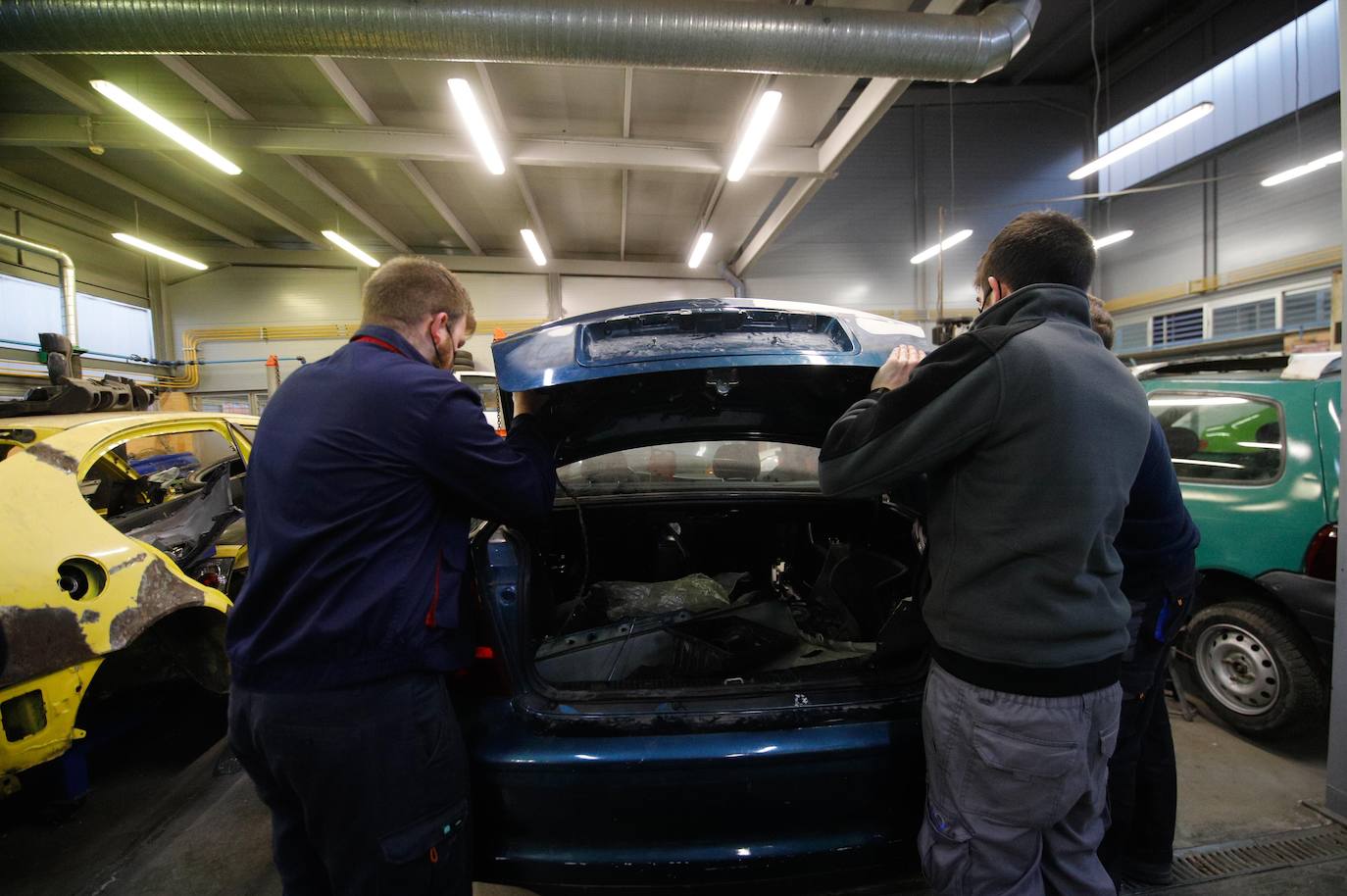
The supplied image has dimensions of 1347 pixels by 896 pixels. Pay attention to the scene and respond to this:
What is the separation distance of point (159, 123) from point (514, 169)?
3804 millimetres

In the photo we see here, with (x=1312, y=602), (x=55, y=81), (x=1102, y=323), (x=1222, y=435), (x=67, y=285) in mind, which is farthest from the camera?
(x=67, y=285)

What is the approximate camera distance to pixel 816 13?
169 inches

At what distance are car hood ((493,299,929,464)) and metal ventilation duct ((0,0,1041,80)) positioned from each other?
12.0 feet

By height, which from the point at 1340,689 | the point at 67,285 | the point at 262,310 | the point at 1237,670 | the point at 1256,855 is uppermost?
the point at 262,310

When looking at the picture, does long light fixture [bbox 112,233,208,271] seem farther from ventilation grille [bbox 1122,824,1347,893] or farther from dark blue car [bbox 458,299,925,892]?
ventilation grille [bbox 1122,824,1347,893]

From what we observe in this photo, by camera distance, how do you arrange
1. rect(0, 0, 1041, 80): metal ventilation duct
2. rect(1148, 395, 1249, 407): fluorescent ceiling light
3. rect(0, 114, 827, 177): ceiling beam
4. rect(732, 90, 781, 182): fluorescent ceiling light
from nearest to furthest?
1. rect(1148, 395, 1249, 407): fluorescent ceiling light
2. rect(0, 0, 1041, 80): metal ventilation duct
3. rect(732, 90, 781, 182): fluorescent ceiling light
4. rect(0, 114, 827, 177): ceiling beam

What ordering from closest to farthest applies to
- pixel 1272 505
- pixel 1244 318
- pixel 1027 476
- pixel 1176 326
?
pixel 1027 476
pixel 1272 505
pixel 1244 318
pixel 1176 326

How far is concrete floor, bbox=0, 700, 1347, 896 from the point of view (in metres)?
2.02

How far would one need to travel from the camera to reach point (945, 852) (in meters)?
1.24

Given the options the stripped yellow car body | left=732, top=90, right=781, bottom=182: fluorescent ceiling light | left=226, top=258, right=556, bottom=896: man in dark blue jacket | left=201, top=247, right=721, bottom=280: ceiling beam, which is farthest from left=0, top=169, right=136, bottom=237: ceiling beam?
left=226, top=258, right=556, bottom=896: man in dark blue jacket

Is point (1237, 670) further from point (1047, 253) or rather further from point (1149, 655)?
point (1047, 253)

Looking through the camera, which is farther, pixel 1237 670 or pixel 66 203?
pixel 66 203

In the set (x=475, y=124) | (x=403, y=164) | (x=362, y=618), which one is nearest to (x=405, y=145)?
(x=403, y=164)

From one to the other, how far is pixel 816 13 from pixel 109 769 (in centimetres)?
634
